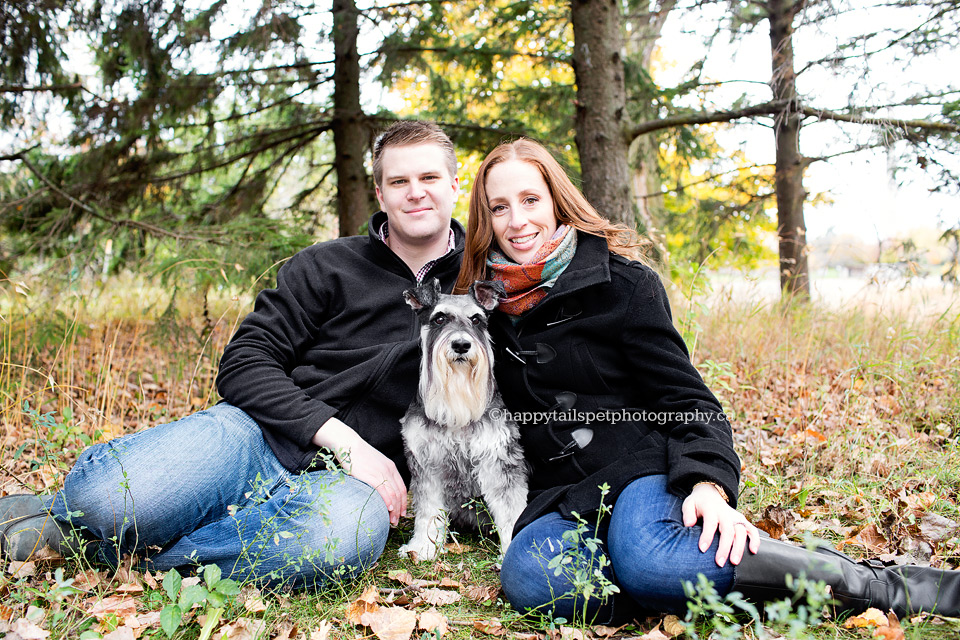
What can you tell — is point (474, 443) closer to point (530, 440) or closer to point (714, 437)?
point (530, 440)

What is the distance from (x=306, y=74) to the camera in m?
7.85

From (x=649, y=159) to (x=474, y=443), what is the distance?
8.62 meters

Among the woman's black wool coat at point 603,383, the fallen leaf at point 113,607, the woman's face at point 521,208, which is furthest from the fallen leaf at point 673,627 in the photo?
the fallen leaf at point 113,607

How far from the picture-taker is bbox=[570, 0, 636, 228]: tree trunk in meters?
5.94

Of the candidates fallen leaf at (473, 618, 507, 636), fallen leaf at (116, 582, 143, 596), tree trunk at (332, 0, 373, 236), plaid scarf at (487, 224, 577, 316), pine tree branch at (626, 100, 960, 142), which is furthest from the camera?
tree trunk at (332, 0, 373, 236)

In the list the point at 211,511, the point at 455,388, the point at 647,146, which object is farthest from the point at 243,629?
the point at 647,146

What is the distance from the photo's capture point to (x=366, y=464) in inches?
120

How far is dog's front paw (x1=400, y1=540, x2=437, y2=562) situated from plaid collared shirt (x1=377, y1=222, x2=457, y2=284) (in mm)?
1415

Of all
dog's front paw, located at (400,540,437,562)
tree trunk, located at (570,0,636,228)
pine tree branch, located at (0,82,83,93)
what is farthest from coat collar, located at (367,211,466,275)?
pine tree branch, located at (0,82,83,93)

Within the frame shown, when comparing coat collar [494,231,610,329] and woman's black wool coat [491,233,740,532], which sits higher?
coat collar [494,231,610,329]

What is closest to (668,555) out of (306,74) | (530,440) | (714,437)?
(714,437)

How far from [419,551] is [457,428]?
651 mm

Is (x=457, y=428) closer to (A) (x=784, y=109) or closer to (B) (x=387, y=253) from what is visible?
(B) (x=387, y=253)

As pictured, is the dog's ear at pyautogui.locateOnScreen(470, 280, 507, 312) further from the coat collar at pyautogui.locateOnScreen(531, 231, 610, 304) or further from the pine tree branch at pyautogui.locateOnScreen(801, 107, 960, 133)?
the pine tree branch at pyautogui.locateOnScreen(801, 107, 960, 133)
